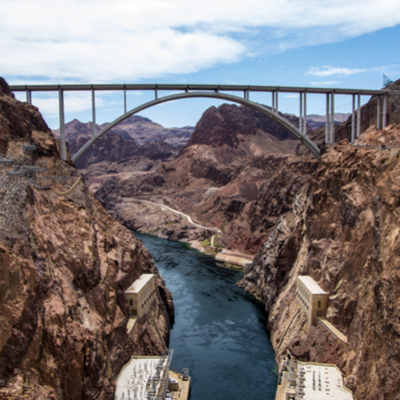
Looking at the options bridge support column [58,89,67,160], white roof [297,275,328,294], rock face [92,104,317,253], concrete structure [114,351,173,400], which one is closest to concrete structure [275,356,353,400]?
white roof [297,275,328,294]

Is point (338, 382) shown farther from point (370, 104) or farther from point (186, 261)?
point (186, 261)

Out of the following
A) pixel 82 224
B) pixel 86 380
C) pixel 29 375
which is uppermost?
pixel 82 224

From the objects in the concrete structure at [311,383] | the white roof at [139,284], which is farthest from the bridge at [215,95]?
the concrete structure at [311,383]

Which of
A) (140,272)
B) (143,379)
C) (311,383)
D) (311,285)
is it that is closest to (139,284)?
(140,272)

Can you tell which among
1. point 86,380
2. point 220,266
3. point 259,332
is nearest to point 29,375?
point 86,380

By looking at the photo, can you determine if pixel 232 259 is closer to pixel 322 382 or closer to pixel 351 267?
pixel 351 267

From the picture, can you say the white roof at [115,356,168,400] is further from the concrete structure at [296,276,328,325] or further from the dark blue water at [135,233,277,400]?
the concrete structure at [296,276,328,325]

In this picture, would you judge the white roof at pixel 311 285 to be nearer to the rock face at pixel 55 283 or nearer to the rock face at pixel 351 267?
the rock face at pixel 351 267

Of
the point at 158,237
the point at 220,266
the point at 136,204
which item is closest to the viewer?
the point at 220,266
